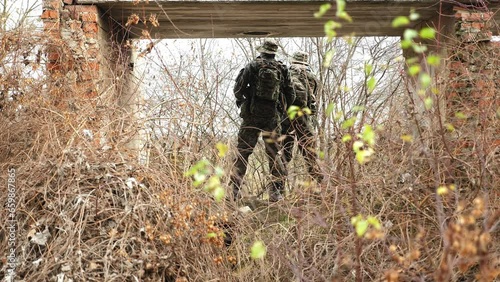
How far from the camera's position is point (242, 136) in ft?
27.4

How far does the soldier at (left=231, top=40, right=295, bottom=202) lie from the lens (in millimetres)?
8086

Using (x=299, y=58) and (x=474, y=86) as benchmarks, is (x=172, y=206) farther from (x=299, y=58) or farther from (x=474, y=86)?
(x=299, y=58)

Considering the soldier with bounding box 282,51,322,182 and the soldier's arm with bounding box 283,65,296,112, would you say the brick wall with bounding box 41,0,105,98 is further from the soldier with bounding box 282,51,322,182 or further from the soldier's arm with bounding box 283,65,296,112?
the soldier with bounding box 282,51,322,182

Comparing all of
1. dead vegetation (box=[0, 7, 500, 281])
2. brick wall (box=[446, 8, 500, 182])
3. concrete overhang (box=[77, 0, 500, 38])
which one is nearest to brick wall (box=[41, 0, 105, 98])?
concrete overhang (box=[77, 0, 500, 38])

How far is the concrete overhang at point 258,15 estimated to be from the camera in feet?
23.9

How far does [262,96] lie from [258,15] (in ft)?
3.41

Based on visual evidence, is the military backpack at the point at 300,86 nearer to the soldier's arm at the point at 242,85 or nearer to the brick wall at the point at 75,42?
the soldier's arm at the point at 242,85

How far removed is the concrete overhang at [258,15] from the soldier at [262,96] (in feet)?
1.62

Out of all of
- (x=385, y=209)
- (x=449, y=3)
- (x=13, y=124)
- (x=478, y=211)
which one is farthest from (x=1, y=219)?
(x=449, y=3)

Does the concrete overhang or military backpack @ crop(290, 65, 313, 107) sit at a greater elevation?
the concrete overhang

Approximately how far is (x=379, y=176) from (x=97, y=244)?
98.9 inches

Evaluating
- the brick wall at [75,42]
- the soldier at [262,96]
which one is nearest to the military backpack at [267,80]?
the soldier at [262,96]

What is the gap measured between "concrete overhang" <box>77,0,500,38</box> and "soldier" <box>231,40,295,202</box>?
49 cm

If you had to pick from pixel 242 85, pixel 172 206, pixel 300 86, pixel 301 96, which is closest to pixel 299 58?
pixel 300 86
